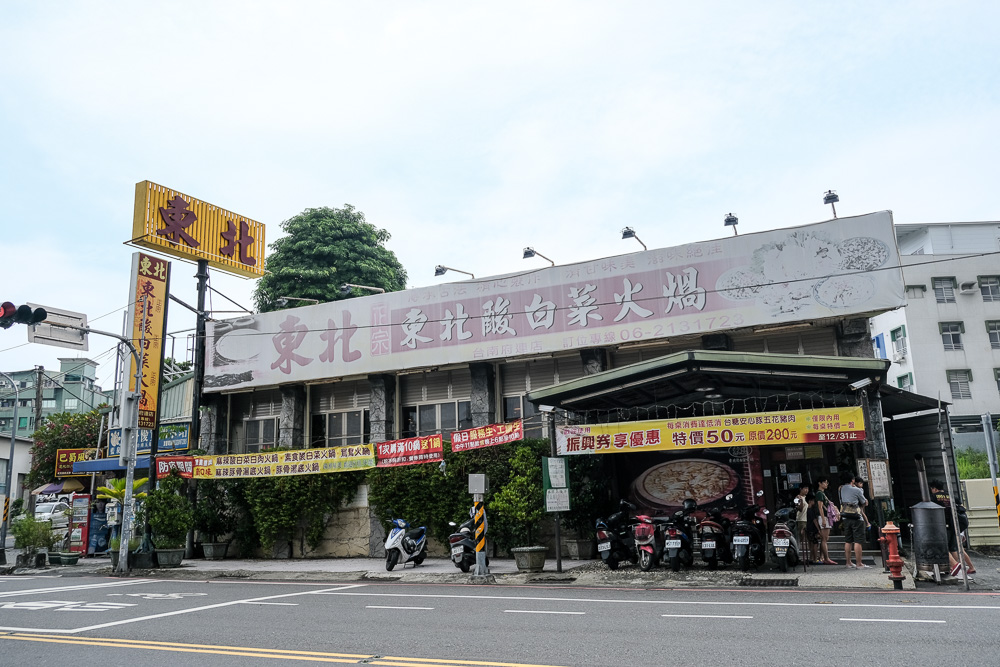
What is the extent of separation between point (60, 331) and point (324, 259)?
2209 cm

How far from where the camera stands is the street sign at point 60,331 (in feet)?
50.5

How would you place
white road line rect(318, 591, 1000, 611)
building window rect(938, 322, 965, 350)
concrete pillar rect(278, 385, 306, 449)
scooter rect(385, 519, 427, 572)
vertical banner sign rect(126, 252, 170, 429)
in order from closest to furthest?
1. white road line rect(318, 591, 1000, 611)
2. scooter rect(385, 519, 427, 572)
3. vertical banner sign rect(126, 252, 170, 429)
4. concrete pillar rect(278, 385, 306, 449)
5. building window rect(938, 322, 965, 350)

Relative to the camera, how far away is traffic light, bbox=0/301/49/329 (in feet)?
47.2

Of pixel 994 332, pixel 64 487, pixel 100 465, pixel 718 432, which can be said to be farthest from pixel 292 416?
pixel 994 332

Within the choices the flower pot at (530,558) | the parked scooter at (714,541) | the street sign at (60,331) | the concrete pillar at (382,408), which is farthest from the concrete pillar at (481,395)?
the street sign at (60,331)

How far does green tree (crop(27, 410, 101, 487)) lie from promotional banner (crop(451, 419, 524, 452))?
22.8 m

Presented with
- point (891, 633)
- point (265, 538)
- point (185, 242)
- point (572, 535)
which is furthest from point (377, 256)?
point (891, 633)

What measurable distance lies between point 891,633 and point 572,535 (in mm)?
Result: 11569

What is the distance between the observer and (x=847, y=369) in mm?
14375

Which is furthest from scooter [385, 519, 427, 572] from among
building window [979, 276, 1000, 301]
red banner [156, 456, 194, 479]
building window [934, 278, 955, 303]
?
building window [979, 276, 1000, 301]

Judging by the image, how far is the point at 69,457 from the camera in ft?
93.3

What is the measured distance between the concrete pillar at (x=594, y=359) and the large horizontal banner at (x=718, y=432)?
3691 mm

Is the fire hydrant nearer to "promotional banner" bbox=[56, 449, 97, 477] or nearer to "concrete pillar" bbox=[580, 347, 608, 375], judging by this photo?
"concrete pillar" bbox=[580, 347, 608, 375]

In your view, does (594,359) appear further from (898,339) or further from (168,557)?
(898,339)
